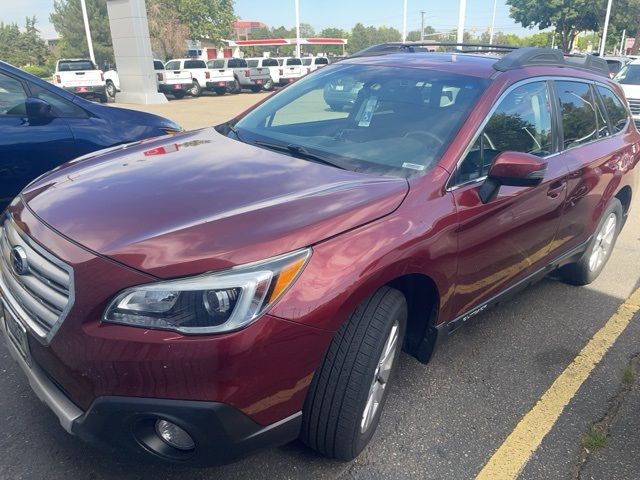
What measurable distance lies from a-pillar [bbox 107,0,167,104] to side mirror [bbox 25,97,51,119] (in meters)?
17.3

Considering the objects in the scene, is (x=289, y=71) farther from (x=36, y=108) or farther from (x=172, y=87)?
(x=36, y=108)

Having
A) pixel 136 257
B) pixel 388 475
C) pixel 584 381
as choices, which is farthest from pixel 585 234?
pixel 136 257

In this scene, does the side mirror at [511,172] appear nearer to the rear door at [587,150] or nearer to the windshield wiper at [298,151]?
the windshield wiper at [298,151]

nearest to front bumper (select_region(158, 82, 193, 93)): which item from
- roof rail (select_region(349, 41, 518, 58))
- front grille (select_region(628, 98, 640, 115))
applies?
front grille (select_region(628, 98, 640, 115))

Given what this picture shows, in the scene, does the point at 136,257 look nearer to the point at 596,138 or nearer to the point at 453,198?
the point at 453,198

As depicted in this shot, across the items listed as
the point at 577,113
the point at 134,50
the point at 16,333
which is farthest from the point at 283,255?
the point at 134,50

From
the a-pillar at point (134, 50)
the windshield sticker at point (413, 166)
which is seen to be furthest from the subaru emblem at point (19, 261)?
the a-pillar at point (134, 50)

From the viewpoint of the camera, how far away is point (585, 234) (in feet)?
13.0

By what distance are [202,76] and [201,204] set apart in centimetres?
2434

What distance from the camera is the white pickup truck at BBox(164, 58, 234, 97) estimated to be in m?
24.7

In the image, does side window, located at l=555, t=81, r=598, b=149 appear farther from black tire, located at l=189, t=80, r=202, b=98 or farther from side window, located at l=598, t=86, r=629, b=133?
black tire, located at l=189, t=80, r=202, b=98

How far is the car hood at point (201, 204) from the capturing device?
187 centimetres

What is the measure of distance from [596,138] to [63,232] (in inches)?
141

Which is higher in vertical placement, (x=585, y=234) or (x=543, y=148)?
(x=543, y=148)
